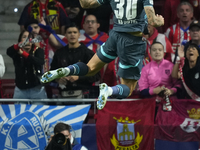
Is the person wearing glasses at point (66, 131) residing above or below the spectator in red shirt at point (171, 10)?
below

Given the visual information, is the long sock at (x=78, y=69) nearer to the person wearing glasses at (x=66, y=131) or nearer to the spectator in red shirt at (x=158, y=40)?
the person wearing glasses at (x=66, y=131)

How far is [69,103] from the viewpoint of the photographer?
7277 mm

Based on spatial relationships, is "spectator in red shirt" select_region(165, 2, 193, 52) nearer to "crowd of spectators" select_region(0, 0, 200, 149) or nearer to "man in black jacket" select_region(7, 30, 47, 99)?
"crowd of spectators" select_region(0, 0, 200, 149)

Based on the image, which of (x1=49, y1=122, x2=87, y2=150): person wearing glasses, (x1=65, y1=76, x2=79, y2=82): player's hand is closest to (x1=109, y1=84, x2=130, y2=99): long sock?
(x1=49, y1=122, x2=87, y2=150): person wearing glasses

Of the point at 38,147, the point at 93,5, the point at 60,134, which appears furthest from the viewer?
the point at 38,147

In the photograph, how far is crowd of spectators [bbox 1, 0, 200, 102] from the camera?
7188 mm

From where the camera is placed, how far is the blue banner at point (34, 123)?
680 centimetres

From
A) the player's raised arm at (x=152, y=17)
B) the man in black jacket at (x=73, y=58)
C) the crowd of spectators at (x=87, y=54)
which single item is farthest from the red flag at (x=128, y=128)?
the player's raised arm at (x=152, y=17)

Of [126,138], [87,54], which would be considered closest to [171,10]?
[87,54]

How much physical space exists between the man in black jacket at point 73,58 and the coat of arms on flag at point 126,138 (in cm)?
91

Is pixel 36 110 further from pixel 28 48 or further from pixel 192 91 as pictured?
pixel 192 91

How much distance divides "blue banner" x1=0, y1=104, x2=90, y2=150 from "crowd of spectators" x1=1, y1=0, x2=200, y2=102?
40cm

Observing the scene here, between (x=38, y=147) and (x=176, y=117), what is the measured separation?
2.22 m

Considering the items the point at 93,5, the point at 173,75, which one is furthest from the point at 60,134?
the point at 173,75
